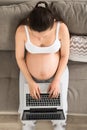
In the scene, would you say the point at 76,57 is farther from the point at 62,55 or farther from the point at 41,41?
the point at 41,41

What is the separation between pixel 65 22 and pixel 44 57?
0.92 ft

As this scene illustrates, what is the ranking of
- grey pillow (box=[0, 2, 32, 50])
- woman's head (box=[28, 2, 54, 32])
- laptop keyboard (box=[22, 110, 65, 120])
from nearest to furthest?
woman's head (box=[28, 2, 54, 32]) < laptop keyboard (box=[22, 110, 65, 120]) < grey pillow (box=[0, 2, 32, 50])

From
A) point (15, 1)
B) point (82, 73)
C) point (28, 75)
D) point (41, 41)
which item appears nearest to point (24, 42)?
point (41, 41)

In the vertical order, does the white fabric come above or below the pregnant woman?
below

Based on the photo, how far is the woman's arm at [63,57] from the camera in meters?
1.57

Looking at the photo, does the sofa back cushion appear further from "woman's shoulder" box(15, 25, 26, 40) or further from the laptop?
the laptop

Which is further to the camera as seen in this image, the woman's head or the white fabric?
the white fabric

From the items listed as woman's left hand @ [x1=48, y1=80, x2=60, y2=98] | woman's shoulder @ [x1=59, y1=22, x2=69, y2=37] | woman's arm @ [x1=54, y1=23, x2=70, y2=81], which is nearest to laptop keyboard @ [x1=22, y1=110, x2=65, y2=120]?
woman's left hand @ [x1=48, y1=80, x2=60, y2=98]

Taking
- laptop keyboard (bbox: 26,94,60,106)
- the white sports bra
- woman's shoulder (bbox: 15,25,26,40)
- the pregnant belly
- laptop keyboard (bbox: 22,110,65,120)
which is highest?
woman's shoulder (bbox: 15,25,26,40)

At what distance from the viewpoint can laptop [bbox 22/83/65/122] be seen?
1.55 metres

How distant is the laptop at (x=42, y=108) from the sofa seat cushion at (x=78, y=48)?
32 centimetres

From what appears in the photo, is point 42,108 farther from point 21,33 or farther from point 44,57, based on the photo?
point 21,33

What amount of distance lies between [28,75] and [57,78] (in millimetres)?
181

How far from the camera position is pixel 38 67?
1.61 meters
